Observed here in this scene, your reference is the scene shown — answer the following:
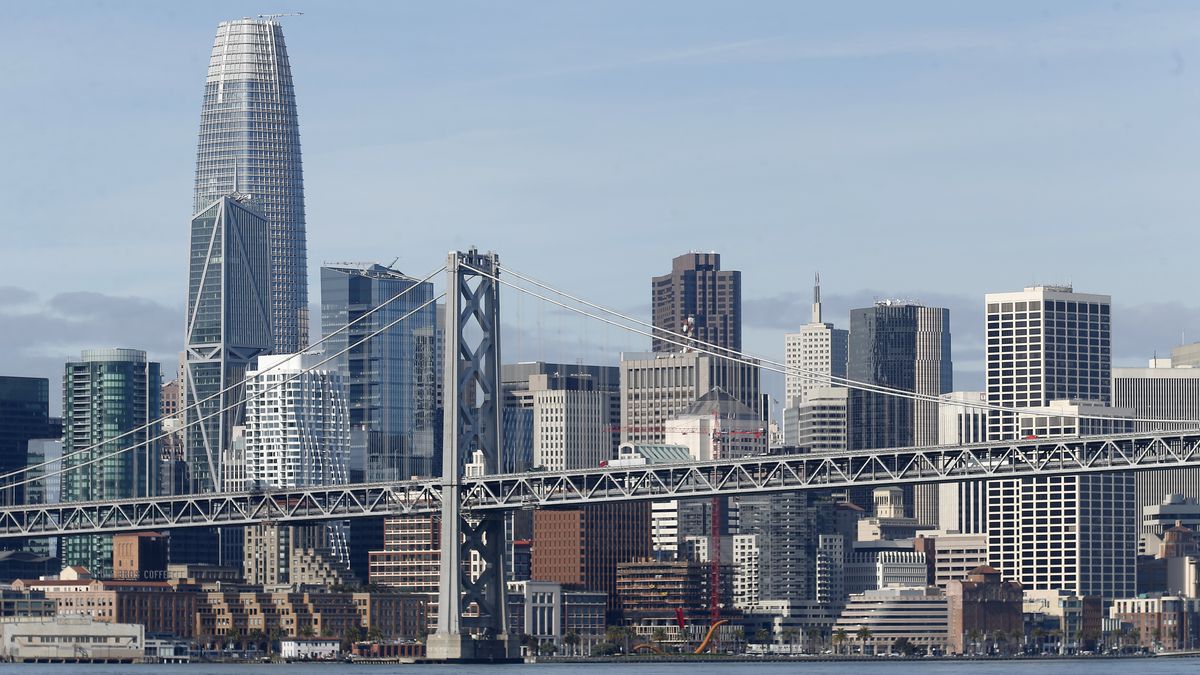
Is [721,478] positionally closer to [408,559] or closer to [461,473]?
[461,473]

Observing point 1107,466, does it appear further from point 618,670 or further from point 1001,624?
point 1001,624

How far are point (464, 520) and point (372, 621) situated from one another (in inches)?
3065

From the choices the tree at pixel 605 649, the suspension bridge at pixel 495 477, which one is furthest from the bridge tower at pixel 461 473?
the tree at pixel 605 649

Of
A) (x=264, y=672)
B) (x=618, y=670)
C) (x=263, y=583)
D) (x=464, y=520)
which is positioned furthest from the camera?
(x=263, y=583)

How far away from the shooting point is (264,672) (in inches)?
4161

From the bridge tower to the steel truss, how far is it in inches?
42.9

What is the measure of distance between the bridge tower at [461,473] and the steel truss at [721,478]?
109 centimetres

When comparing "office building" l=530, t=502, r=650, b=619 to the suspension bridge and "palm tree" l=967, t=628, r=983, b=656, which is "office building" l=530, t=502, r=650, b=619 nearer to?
"palm tree" l=967, t=628, r=983, b=656

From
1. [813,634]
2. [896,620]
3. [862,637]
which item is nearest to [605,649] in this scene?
[862,637]

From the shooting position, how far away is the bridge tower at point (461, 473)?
283 feet

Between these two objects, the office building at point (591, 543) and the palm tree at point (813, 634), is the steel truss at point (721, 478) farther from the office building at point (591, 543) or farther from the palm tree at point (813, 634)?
the office building at point (591, 543)

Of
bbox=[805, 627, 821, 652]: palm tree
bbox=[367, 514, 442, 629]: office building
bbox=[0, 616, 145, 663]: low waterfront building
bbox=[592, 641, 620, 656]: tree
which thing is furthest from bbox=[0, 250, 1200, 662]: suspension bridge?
bbox=[805, 627, 821, 652]: palm tree

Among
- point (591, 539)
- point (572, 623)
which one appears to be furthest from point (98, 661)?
point (591, 539)

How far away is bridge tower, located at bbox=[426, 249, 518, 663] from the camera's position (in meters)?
86.4
